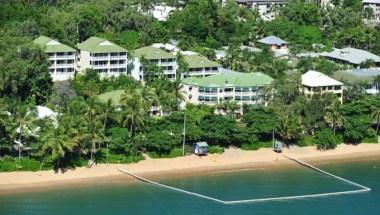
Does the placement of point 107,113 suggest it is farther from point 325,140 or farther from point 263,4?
point 263,4

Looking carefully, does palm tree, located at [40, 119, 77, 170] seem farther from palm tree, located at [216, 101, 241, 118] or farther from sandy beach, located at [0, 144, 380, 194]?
palm tree, located at [216, 101, 241, 118]

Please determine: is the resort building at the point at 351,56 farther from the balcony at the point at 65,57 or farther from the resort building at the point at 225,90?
the balcony at the point at 65,57

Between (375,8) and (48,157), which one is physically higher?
(375,8)

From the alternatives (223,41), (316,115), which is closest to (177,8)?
(223,41)

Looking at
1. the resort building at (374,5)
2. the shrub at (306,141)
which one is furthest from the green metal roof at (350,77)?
the resort building at (374,5)

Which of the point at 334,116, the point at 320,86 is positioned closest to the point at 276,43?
the point at 320,86

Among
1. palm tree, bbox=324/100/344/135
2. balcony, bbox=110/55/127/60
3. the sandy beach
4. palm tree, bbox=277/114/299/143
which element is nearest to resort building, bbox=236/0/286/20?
balcony, bbox=110/55/127/60

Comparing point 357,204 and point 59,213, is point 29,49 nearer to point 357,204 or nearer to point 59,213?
point 59,213
